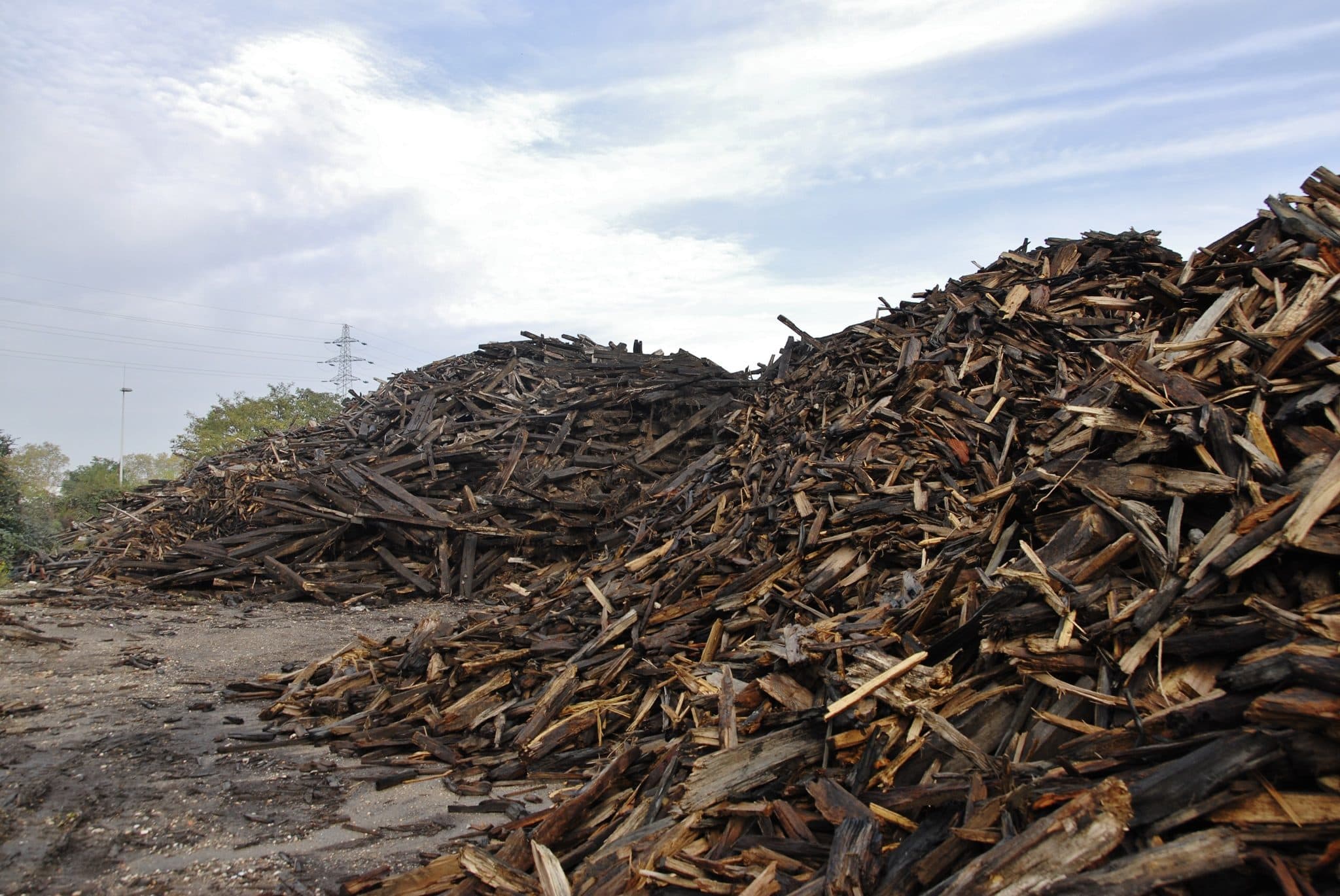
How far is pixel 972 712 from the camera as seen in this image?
320 cm

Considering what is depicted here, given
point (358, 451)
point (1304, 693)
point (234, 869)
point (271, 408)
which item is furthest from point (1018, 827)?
point (271, 408)

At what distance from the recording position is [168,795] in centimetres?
467

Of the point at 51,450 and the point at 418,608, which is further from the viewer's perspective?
the point at 51,450

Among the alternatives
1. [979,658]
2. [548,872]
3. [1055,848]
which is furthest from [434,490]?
[1055,848]

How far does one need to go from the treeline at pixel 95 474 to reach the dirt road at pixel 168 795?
11.4m

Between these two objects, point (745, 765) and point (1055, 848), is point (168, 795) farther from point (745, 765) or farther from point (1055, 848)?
point (1055, 848)

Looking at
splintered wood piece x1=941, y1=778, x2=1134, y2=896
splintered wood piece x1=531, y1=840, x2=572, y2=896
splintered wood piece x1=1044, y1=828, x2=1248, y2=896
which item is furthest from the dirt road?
splintered wood piece x1=1044, y1=828, x2=1248, y2=896

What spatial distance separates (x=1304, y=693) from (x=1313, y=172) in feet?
16.0

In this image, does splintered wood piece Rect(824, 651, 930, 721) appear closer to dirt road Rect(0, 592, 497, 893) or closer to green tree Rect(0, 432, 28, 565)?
dirt road Rect(0, 592, 497, 893)

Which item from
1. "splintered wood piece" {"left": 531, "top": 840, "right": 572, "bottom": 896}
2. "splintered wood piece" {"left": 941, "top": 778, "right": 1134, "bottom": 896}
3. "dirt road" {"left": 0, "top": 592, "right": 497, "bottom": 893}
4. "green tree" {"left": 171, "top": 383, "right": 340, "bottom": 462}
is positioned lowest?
"dirt road" {"left": 0, "top": 592, "right": 497, "bottom": 893}

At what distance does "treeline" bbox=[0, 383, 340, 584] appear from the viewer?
810 inches

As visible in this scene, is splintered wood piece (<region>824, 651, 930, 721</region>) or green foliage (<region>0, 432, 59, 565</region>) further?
green foliage (<region>0, 432, 59, 565</region>)

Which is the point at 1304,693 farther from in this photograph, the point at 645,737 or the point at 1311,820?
the point at 645,737

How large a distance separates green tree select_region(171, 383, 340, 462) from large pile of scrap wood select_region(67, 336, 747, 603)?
28.6m
